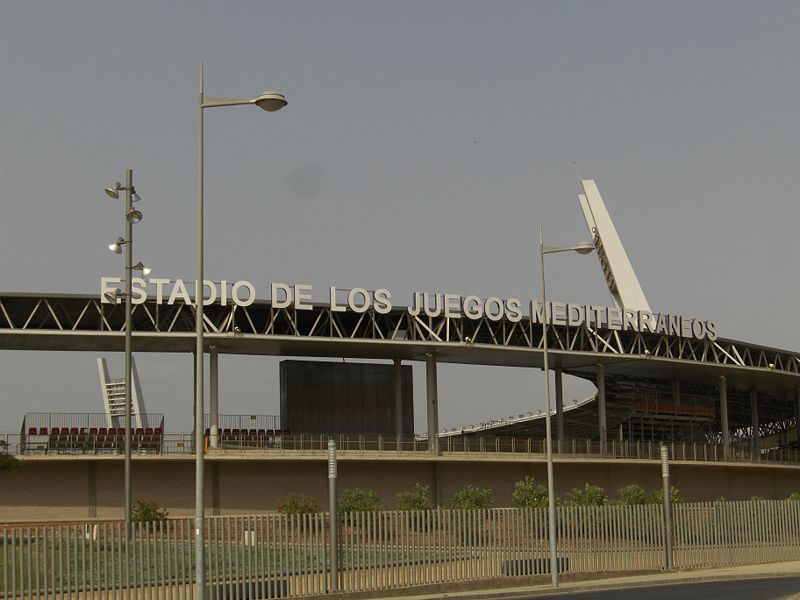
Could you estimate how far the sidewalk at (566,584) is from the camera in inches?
1174

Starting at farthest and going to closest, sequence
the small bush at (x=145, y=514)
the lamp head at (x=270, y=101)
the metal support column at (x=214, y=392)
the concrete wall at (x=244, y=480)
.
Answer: the metal support column at (x=214, y=392) < the concrete wall at (x=244, y=480) < the small bush at (x=145, y=514) < the lamp head at (x=270, y=101)

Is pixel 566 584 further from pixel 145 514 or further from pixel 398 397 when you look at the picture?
pixel 398 397

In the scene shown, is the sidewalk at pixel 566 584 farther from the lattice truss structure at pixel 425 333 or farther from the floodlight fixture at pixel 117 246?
the lattice truss structure at pixel 425 333

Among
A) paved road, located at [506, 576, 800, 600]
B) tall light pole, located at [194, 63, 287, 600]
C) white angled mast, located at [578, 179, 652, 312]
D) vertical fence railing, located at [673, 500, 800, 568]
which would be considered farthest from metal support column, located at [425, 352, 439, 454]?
tall light pole, located at [194, 63, 287, 600]

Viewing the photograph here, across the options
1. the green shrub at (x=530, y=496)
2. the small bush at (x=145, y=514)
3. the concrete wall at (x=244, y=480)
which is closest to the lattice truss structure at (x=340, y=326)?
the concrete wall at (x=244, y=480)

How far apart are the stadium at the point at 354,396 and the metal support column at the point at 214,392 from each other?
107 mm

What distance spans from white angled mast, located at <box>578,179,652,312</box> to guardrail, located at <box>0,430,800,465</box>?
1252 centimetres

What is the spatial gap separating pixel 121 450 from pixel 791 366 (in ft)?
159

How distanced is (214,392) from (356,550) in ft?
106

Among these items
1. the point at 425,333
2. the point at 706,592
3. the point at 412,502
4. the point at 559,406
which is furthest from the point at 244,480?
the point at 706,592

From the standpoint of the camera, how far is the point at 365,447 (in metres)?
61.9

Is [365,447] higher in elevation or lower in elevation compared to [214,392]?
lower

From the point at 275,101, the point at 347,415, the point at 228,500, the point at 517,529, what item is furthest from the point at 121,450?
the point at 275,101

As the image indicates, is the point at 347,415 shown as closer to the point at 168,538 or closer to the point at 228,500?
the point at 228,500
